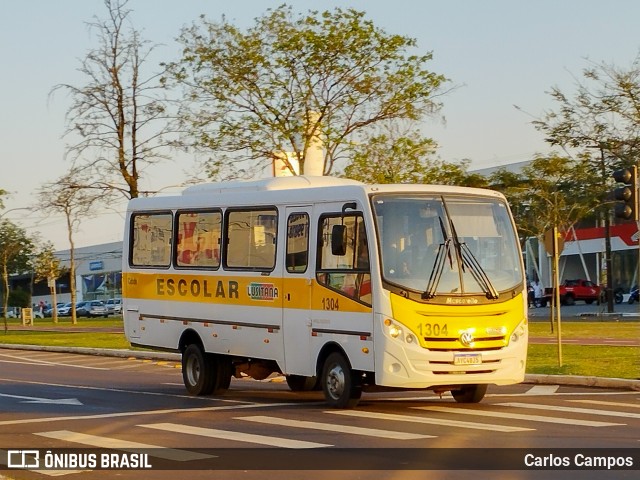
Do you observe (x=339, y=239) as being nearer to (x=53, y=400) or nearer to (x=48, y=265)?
(x=53, y=400)

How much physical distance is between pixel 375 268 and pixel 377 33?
67.7 feet

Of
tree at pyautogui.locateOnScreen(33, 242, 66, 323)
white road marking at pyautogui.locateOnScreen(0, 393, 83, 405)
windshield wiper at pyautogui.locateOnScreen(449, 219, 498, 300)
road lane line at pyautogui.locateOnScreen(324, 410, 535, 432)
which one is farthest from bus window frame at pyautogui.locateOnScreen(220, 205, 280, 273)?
tree at pyautogui.locateOnScreen(33, 242, 66, 323)

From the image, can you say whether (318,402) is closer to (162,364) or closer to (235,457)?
(235,457)

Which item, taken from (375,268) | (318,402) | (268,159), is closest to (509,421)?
(375,268)

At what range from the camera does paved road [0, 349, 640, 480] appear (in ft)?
38.2

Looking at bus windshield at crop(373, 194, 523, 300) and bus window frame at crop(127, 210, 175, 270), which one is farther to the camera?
bus window frame at crop(127, 210, 175, 270)

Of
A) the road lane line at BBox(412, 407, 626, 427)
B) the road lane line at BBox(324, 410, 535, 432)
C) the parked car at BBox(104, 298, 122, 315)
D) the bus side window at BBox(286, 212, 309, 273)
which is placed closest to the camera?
the road lane line at BBox(324, 410, 535, 432)

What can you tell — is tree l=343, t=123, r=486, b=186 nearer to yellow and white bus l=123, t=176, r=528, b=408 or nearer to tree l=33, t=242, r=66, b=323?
yellow and white bus l=123, t=176, r=528, b=408

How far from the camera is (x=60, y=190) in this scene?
38375 mm

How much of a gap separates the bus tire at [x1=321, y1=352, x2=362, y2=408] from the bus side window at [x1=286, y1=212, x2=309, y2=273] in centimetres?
146

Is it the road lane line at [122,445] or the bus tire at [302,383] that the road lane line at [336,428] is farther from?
the bus tire at [302,383]

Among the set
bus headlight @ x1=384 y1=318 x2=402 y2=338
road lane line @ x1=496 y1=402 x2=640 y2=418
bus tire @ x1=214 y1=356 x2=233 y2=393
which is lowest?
road lane line @ x1=496 y1=402 x2=640 y2=418

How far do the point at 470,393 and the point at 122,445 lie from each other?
6.35 metres

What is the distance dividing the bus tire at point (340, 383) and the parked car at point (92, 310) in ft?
259
